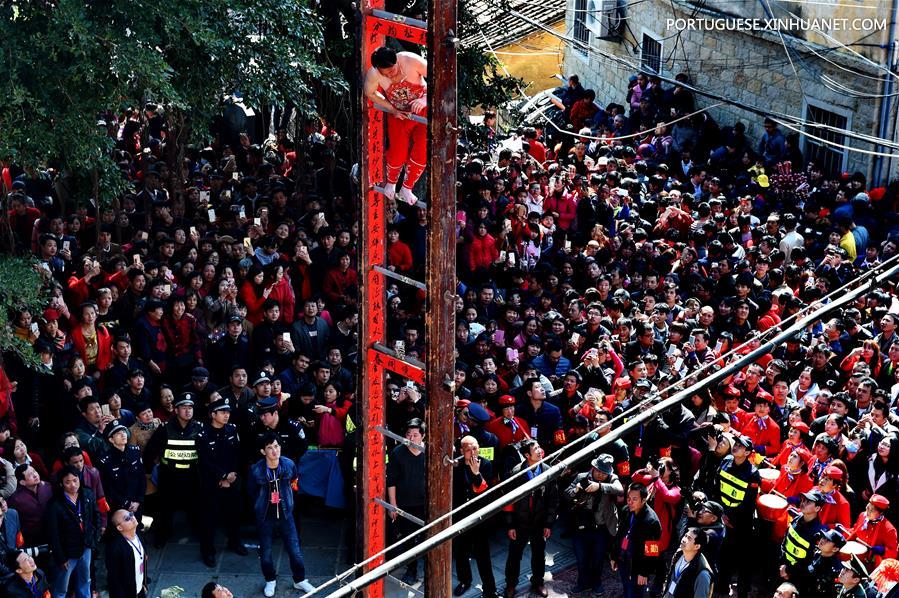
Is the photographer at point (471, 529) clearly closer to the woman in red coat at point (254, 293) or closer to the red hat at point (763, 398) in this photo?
the red hat at point (763, 398)

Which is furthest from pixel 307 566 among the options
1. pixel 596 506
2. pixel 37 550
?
pixel 596 506

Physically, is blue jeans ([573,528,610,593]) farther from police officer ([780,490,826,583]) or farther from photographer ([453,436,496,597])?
police officer ([780,490,826,583])

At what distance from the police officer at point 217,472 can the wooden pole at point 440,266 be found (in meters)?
5.08

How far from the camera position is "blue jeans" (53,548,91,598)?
1077 cm

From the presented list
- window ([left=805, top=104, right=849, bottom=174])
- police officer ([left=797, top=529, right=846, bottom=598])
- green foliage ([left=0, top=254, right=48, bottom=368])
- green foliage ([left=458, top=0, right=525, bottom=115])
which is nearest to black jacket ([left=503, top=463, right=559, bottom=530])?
police officer ([left=797, top=529, right=846, bottom=598])

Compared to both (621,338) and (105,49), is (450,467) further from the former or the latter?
(621,338)

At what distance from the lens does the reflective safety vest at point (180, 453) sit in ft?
38.2

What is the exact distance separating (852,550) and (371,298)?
529cm

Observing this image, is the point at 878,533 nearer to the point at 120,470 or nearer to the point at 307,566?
the point at 307,566

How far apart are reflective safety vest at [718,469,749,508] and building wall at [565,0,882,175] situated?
34.1 feet

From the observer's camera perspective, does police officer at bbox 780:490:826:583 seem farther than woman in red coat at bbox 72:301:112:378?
No

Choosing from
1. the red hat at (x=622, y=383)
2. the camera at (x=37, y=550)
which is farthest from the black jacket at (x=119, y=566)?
the red hat at (x=622, y=383)

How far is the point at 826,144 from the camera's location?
21297 mm

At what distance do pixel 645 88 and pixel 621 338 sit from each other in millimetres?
11000
